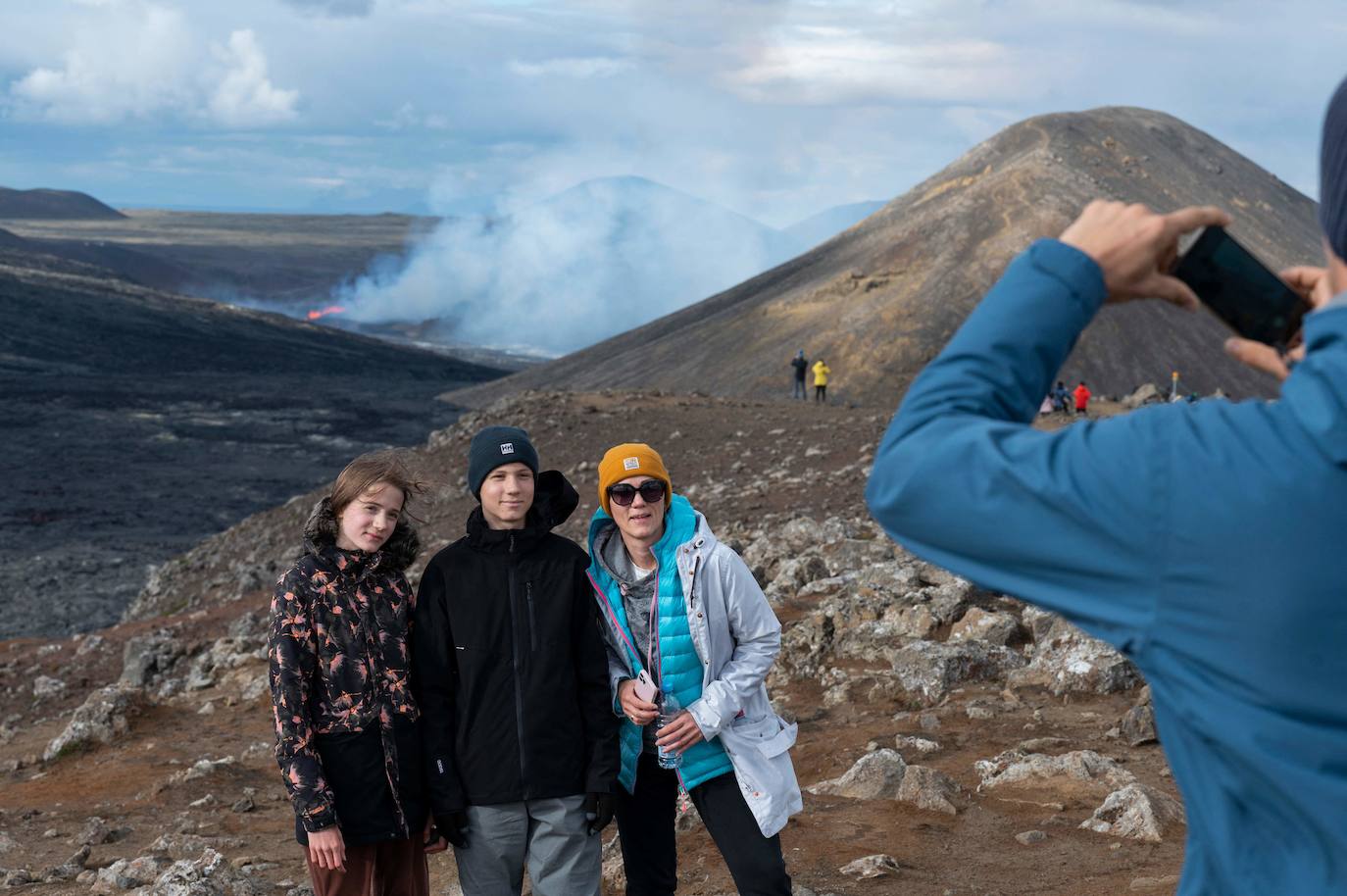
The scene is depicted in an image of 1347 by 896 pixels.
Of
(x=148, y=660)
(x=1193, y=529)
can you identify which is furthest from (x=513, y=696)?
(x=148, y=660)

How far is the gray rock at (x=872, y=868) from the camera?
17.2ft

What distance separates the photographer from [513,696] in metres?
3.80

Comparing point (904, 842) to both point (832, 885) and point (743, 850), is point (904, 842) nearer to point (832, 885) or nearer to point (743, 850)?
point (832, 885)

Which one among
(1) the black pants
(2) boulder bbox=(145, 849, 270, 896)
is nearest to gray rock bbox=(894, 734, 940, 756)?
(1) the black pants

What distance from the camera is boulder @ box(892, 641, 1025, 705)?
329 inches

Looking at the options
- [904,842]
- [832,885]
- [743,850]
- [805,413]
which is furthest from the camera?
[805,413]

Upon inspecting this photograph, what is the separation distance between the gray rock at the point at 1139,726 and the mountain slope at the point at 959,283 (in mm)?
30324

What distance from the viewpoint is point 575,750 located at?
3.84 metres

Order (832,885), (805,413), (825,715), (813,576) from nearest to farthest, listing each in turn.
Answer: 1. (832,885)
2. (825,715)
3. (813,576)
4. (805,413)

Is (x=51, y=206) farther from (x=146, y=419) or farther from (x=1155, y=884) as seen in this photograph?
(x=1155, y=884)

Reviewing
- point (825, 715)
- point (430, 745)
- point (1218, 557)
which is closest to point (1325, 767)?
point (1218, 557)

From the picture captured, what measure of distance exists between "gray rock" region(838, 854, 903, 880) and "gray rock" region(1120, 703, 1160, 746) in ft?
6.97

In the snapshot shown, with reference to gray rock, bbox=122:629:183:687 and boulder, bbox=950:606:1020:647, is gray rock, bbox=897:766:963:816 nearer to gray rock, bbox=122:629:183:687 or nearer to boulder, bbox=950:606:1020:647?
boulder, bbox=950:606:1020:647

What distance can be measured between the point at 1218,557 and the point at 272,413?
4689cm
